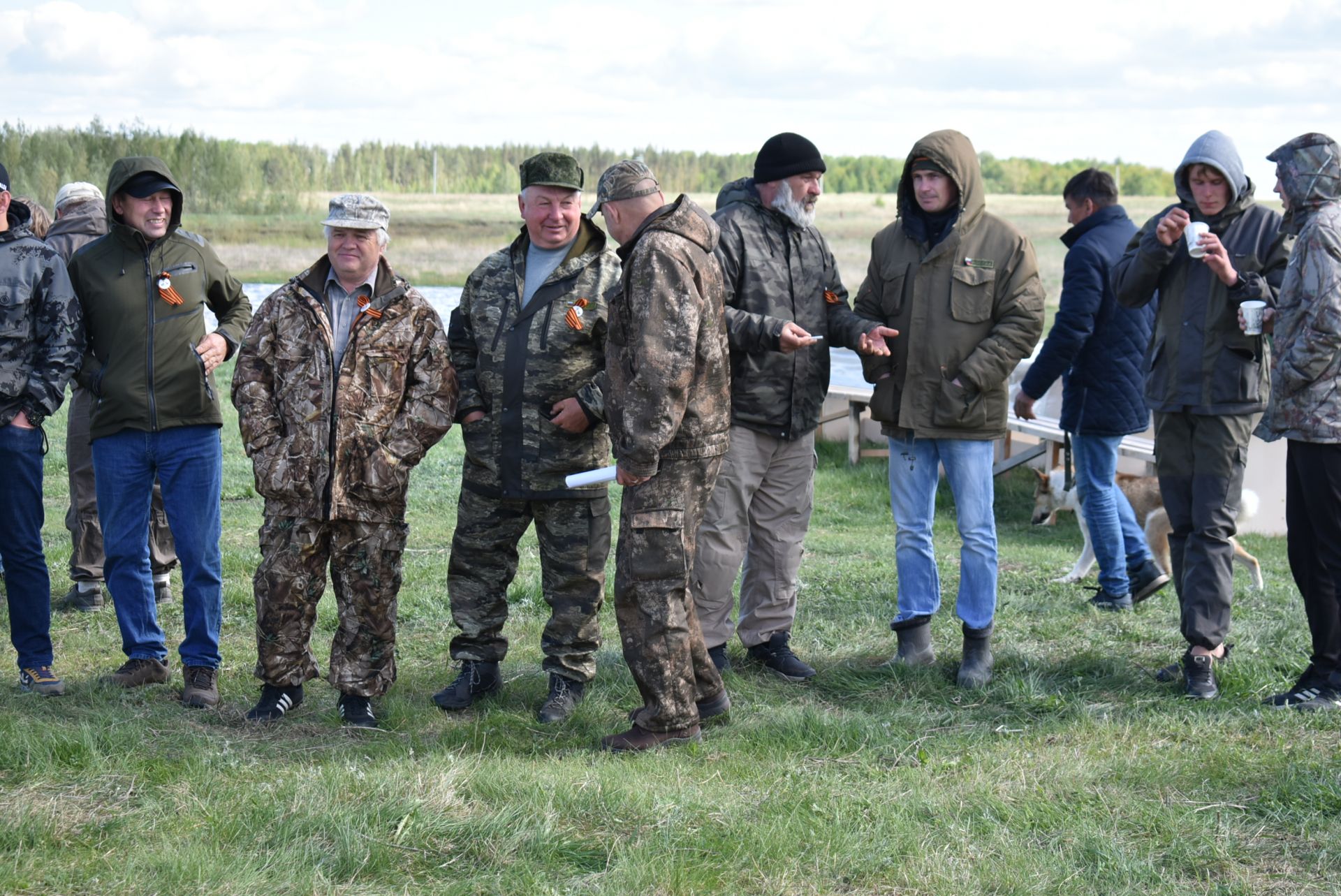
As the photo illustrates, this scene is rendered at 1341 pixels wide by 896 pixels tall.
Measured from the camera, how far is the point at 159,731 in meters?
4.53

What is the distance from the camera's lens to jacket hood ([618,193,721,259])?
14.0 ft

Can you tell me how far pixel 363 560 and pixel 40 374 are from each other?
1437 millimetres

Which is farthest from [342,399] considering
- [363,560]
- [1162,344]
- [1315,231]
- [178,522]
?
[1315,231]

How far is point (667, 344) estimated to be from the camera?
4.16 meters

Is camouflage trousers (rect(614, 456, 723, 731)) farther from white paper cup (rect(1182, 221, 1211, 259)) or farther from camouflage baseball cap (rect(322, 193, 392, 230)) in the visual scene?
white paper cup (rect(1182, 221, 1211, 259))

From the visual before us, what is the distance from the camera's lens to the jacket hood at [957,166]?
5.03 m

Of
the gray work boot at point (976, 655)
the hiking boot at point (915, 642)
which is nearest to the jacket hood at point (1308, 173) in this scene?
the gray work boot at point (976, 655)

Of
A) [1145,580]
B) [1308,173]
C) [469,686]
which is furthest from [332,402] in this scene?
[1145,580]

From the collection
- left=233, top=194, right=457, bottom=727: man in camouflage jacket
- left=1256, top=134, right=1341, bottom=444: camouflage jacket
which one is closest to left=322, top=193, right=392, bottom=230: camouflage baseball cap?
left=233, top=194, right=457, bottom=727: man in camouflage jacket

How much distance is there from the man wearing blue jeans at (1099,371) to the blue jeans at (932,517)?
4.89 feet

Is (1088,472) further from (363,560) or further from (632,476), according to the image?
(363,560)

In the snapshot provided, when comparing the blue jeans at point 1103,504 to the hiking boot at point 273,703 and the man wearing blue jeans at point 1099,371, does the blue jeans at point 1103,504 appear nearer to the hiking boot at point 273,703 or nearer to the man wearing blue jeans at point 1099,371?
the man wearing blue jeans at point 1099,371

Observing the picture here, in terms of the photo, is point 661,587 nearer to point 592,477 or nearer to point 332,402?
point 592,477

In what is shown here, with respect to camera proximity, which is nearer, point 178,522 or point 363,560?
point 363,560
